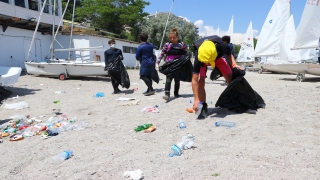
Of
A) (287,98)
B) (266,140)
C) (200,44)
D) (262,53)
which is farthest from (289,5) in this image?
(266,140)

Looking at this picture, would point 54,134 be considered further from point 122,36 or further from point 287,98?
point 122,36

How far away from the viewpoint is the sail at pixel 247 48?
2586 centimetres

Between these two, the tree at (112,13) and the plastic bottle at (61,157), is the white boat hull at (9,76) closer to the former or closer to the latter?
the plastic bottle at (61,157)

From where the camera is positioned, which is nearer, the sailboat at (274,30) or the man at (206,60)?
the man at (206,60)

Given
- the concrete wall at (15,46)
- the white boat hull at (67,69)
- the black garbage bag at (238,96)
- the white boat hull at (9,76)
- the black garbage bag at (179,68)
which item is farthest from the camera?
the concrete wall at (15,46)

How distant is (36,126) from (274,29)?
53.0 ft

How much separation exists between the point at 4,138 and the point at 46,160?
1347 millimetres

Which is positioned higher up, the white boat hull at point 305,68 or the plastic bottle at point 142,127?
the white boat hull at point 305,68

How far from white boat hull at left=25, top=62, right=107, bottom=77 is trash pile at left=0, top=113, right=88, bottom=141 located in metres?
6.57

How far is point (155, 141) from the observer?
10.9ft

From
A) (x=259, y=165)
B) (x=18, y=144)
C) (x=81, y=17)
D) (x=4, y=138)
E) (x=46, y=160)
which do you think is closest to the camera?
(x=259, y=165)

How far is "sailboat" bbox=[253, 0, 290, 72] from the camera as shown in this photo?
16547 mm

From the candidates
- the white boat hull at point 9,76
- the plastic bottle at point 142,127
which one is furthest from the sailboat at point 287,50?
the plastic bottle at point 142,127

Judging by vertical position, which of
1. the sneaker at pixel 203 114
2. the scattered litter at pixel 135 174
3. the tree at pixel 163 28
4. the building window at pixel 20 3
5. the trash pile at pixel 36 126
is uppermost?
the tree at pixel 163 28
